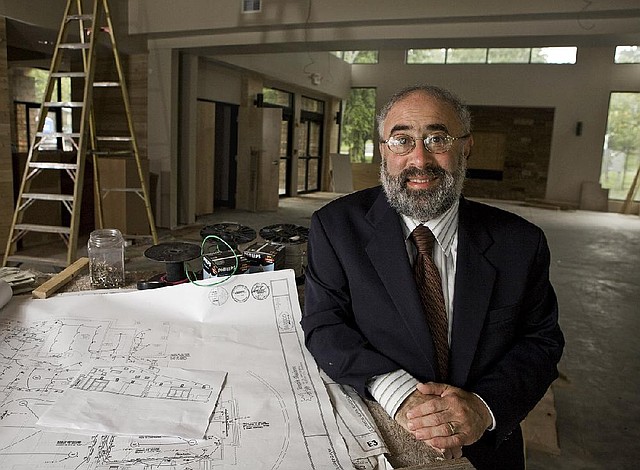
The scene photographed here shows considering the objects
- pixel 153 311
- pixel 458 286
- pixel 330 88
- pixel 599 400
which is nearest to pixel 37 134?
pixel 153 311

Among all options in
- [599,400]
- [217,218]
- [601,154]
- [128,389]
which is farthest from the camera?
[601,154]

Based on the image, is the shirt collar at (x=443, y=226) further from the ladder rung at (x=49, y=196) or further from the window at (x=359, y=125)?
the window at (x=359, y=125)

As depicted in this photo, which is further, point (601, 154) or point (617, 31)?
point (601, 154)

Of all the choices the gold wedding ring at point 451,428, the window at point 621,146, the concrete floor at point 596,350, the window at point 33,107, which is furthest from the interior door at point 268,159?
the gold wedding ring at point 451,428

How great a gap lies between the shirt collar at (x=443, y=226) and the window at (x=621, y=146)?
1204cm

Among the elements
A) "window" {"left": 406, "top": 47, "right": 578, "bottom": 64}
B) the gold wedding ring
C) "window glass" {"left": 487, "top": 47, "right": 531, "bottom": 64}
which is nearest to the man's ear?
the gold wedding ring

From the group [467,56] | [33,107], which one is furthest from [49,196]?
[467,56]

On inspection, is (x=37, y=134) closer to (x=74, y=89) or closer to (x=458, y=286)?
(x=458, y=286)

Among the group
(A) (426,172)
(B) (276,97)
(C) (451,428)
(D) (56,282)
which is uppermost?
(B) (276,97)

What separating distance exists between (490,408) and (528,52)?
12.4 metres

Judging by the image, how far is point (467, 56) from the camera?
40.3 feet

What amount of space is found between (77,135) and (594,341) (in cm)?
400

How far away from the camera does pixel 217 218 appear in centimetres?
842

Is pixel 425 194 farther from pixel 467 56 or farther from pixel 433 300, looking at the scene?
pixel 467 56
